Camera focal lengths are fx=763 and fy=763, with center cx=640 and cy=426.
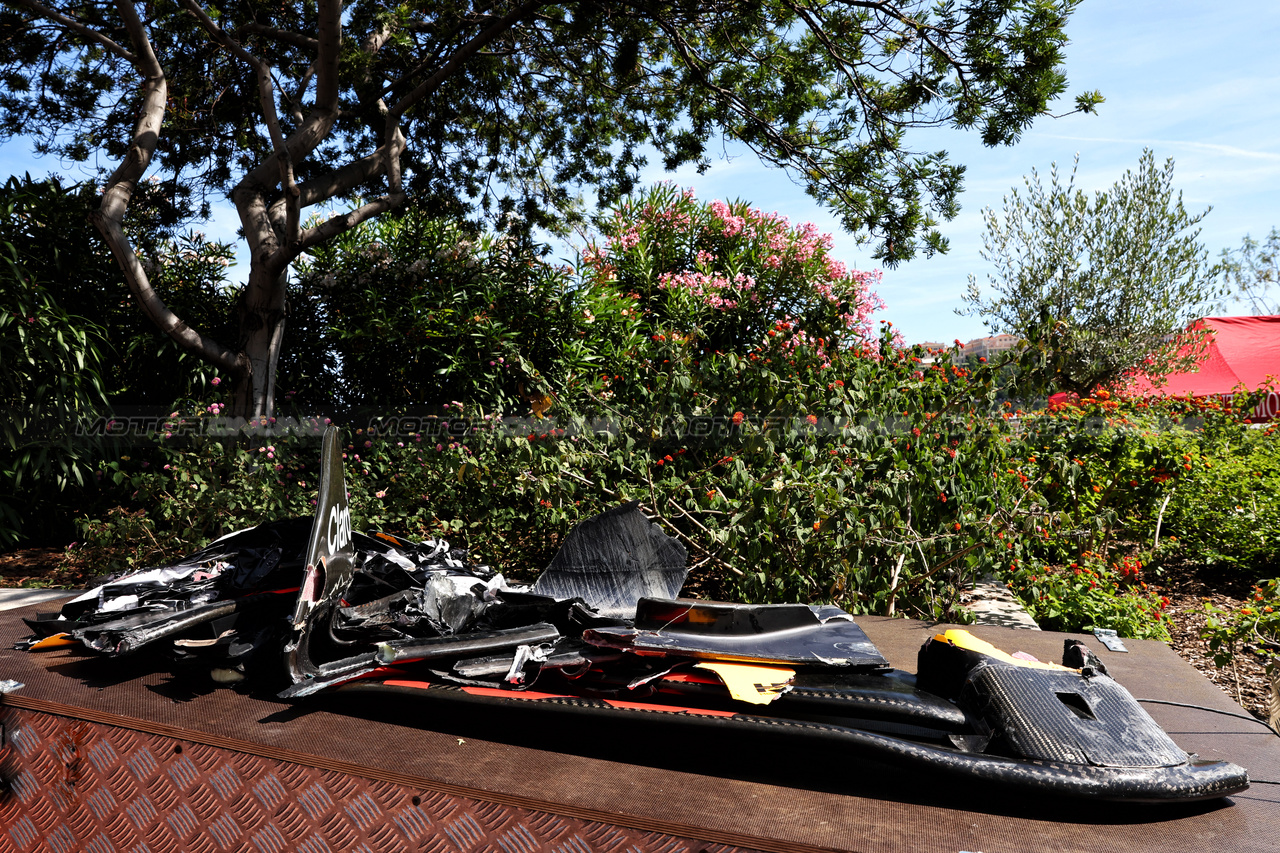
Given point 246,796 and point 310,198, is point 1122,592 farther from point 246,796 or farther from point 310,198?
point 310,198

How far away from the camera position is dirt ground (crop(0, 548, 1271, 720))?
10.5ft

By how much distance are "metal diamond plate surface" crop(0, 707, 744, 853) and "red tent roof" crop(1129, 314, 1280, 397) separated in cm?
1104

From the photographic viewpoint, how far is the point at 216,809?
159 centimetres

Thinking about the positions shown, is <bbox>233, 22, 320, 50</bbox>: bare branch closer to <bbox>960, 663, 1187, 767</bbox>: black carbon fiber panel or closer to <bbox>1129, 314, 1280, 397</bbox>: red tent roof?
<bbox>960, 663, 1187, 767</bbox>: black carbon fiber panel

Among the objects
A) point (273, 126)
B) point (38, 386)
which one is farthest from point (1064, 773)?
point (38, 386)

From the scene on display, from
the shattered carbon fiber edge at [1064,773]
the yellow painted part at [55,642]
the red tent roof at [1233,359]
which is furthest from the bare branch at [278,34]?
the red tent roof at [1233,359]

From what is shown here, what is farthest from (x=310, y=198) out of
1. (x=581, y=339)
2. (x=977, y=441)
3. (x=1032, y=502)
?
(x=1032, y=502)

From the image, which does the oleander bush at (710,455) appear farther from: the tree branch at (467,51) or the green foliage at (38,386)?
the tree branch at (467,51)

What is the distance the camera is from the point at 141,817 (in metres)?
1.66

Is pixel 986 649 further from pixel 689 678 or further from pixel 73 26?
pixel 73 26

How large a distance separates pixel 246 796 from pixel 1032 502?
140 inches

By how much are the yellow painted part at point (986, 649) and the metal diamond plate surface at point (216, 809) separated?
750mm

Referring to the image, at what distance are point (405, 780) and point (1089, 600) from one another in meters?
3.29

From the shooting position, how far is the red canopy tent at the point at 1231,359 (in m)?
10.9
